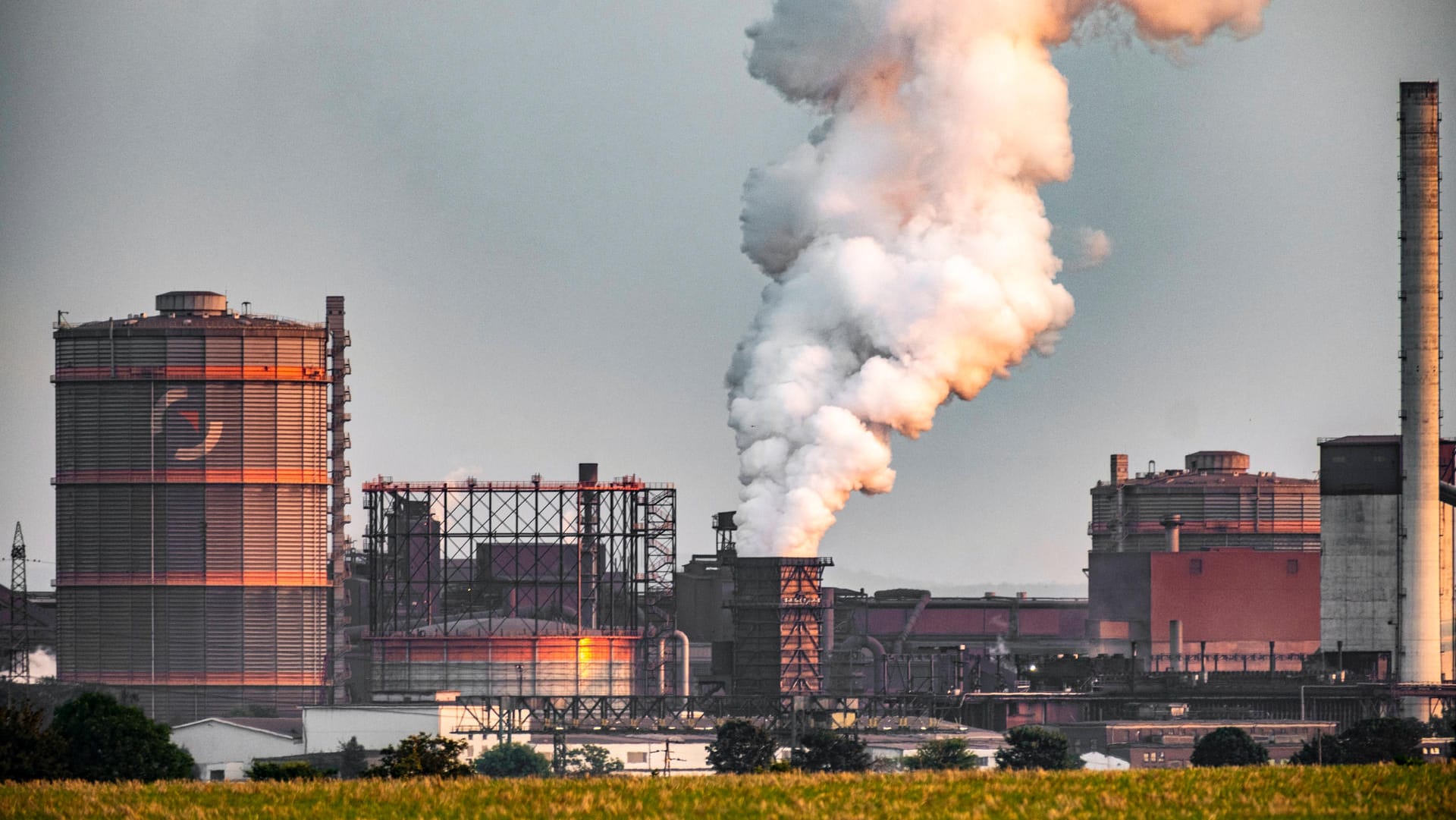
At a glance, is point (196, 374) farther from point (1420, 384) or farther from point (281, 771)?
point (281, 771)

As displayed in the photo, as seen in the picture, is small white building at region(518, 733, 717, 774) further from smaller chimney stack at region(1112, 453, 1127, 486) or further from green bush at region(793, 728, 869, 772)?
smaller chimney stack at region(1112, 453, 1127, 486)

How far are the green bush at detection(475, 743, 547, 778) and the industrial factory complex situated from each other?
6393 mm

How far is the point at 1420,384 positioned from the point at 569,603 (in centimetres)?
5655

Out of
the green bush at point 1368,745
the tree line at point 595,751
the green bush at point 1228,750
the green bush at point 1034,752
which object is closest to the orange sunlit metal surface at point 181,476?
the tree line at point 595,751

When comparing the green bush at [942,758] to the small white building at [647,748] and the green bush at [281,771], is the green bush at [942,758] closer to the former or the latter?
the small white building at [647,748]

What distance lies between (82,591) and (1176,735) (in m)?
61.8

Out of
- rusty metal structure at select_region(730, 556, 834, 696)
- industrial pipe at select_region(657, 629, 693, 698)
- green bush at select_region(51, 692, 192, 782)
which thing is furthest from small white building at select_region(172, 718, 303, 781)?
green bush at select_region(51, 692, 192, 782)

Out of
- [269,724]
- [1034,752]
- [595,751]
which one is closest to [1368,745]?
[1034,752]

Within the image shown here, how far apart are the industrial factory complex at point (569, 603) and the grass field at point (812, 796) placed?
62761mm

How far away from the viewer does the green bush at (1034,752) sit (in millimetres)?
97750

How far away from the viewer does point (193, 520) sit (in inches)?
5241

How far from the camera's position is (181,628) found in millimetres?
133125

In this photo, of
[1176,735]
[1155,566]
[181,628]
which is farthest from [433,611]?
[1176,735]

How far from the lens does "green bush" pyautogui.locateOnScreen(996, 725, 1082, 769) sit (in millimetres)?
97750
